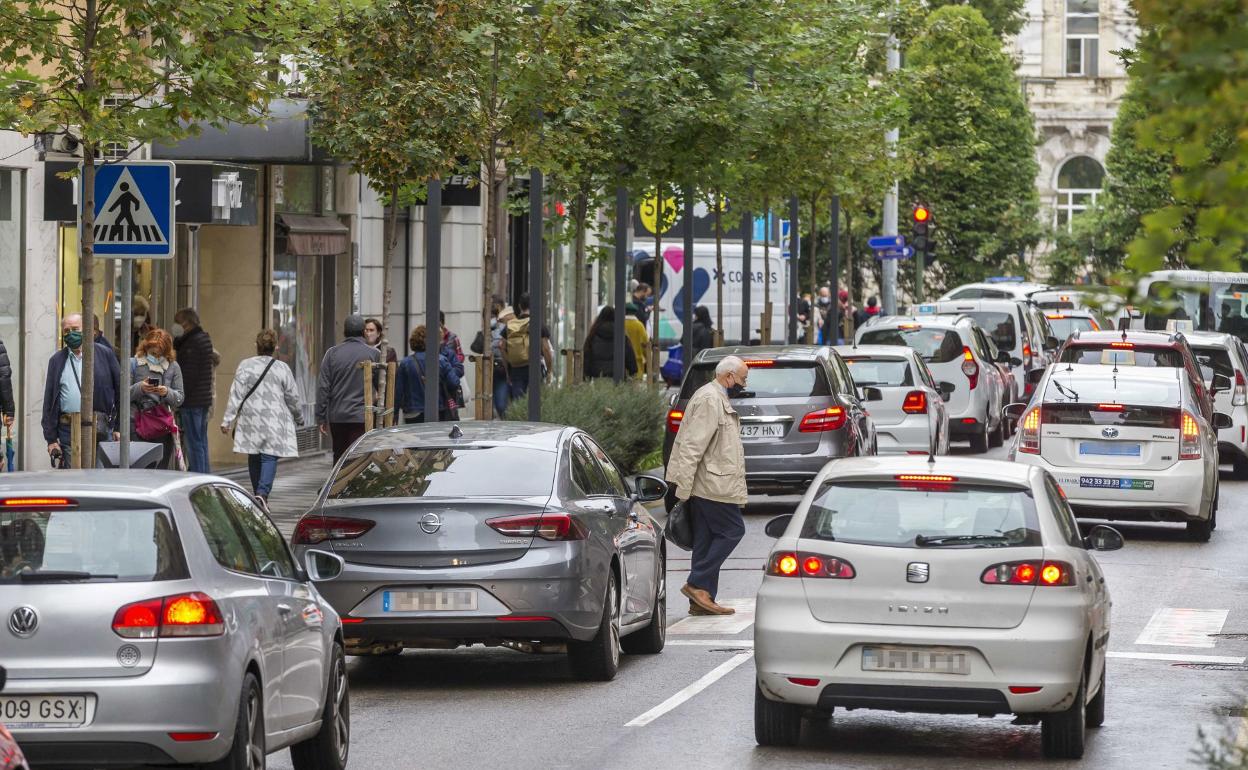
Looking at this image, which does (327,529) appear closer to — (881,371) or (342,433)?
(342,433)

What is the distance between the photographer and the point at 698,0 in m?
27.6

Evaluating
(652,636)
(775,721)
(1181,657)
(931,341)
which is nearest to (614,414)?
(931,341)

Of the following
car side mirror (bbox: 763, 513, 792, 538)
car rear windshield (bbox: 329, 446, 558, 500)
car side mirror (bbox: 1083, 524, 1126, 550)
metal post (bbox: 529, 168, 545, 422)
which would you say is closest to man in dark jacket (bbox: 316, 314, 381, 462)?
metal post (bbox: 529, 168, 545, 422)

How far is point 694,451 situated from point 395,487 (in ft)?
9.77

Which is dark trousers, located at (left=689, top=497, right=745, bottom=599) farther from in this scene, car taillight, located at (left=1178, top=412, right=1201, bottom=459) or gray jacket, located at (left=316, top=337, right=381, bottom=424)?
gray jacket, located at (left=316, top=337, right=381, bottom=424)

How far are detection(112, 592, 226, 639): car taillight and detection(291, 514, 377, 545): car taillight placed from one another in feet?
12.1

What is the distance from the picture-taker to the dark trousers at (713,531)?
46.9 ft

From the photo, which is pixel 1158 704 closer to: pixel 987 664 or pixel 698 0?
pixel 987 664

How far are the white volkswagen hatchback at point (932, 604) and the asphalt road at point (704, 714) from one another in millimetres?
379

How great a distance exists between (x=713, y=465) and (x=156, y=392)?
6.42 metres

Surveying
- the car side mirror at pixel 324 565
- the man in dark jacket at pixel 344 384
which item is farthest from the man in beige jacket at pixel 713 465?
the man in dark jacket at pixel 344 384

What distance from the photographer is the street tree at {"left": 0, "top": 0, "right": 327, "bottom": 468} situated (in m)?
13.0

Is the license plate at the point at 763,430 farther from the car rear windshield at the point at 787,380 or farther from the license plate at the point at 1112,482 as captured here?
the license plate at the point at 1112,482

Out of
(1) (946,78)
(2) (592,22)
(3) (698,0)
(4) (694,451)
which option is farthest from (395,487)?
(1) (946,78)
